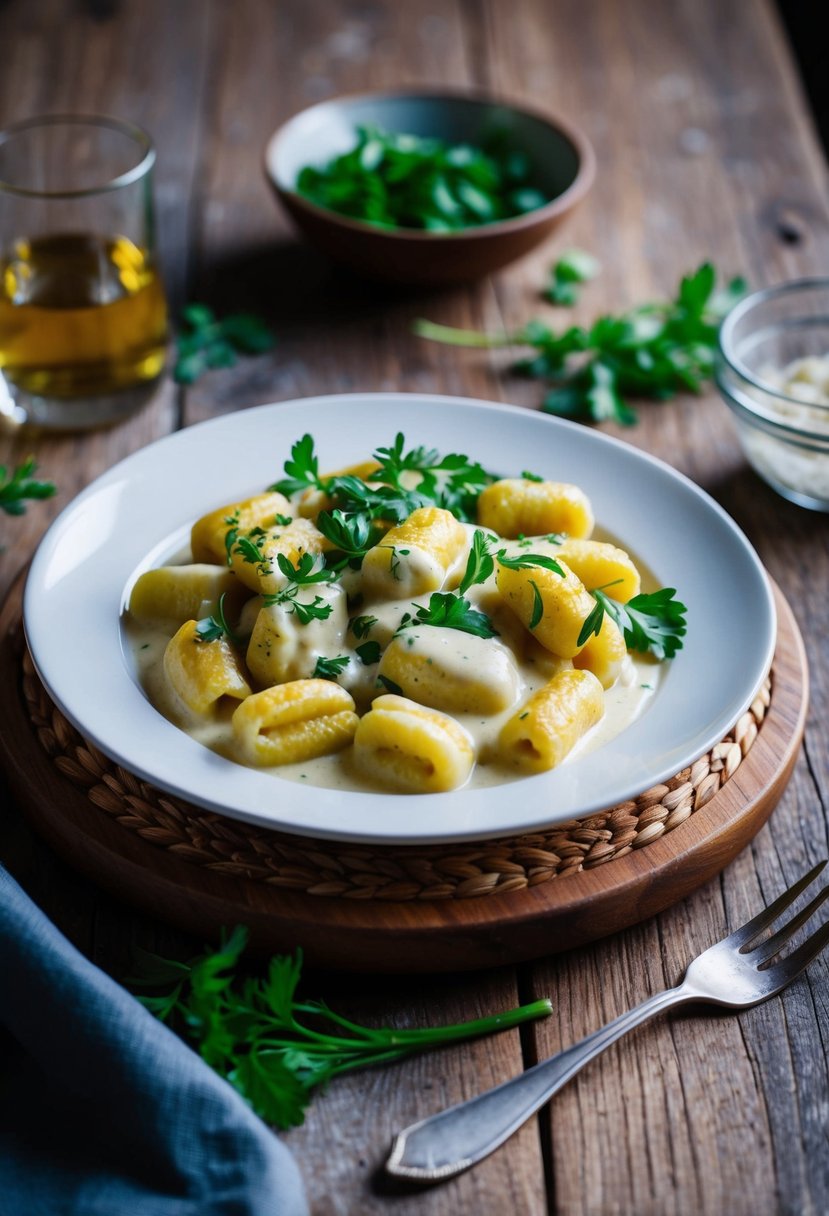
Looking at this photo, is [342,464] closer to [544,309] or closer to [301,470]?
[301,470]

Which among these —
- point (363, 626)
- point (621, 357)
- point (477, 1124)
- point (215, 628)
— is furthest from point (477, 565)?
point (621, 357)

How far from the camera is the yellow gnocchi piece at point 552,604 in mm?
1938

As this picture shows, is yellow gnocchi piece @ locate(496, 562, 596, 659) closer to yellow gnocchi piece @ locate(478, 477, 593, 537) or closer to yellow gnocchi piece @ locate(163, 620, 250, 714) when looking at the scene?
yellow gnocchi piece @ locate(478, 477, 593, 537)

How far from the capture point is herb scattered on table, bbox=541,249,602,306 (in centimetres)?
350

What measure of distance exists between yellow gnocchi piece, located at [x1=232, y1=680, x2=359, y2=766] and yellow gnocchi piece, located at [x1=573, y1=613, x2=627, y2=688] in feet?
1.25

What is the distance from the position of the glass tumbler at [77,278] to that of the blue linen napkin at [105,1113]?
5.08 feet

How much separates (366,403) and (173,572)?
2.24 ft

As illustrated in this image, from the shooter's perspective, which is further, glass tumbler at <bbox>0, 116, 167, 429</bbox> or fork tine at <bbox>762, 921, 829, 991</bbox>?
glass tumbler at <bbox>0, 116, 167, 429</bbox>

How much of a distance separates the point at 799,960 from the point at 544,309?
7.02ft

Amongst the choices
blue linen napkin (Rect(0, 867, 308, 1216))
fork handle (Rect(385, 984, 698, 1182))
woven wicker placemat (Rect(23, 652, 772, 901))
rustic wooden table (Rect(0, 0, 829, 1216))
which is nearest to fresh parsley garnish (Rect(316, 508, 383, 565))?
woven wicker placemat (Rect(23, 652, 772, 901))

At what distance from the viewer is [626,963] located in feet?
6.11

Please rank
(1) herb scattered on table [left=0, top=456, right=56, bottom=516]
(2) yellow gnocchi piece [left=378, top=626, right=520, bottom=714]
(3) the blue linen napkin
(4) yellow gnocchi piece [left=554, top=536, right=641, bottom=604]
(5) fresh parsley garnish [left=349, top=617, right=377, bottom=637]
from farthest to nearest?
1. (1) herb scattered on table [left=0, top=456, right=56, bottom=516]
2. (4) yellow gnocchi piece [left=554, top=536, right=641, bottom=604]
3. (5) fresh parsley garnish [left=349, top=617, right=377, bottom=637]
4. (2) yellow gnocchi piece [left=378, top=626, right=520, bottom=714]
5. (3) the blue linen napkin

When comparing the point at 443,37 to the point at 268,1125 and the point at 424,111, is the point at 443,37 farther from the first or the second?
the point at 268,1125

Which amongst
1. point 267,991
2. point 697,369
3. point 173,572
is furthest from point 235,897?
point 697,369
